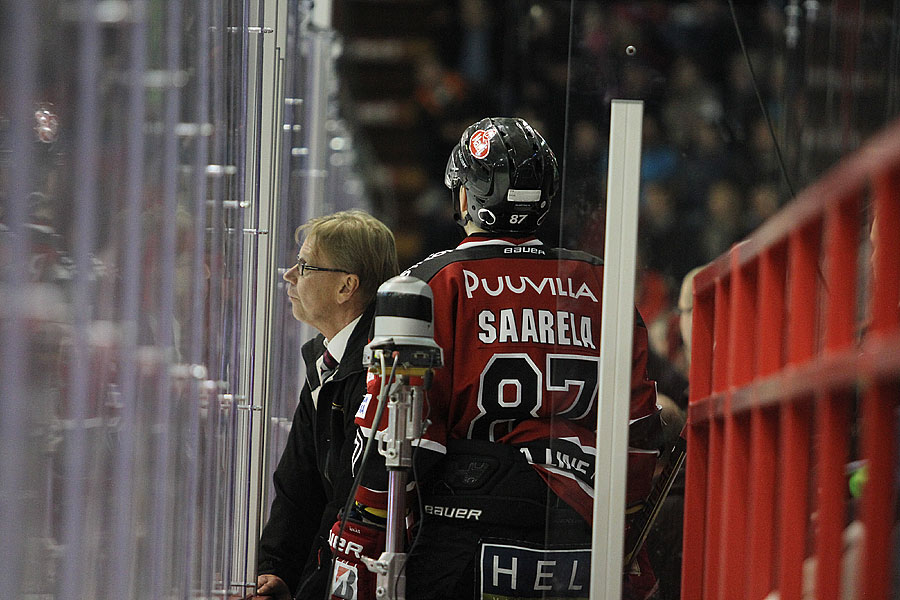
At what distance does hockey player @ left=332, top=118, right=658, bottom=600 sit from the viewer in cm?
219

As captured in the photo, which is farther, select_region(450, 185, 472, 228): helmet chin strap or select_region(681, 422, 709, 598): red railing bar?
select_region(450, 185, 472, 228): helmet chin strap

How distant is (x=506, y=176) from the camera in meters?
2.41

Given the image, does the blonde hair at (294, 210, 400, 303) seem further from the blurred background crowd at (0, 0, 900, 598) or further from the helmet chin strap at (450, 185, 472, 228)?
the helmet chin strap at (450, 185, 472, 228)

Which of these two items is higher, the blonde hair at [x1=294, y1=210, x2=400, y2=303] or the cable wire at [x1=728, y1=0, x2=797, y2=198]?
the cable wire at [x1=728, y1=0, x2=797, y2=198]

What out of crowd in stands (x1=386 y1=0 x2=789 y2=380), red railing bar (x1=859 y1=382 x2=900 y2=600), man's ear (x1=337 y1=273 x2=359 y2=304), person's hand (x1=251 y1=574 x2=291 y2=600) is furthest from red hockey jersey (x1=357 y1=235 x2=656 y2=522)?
red railing bar (x1=859 y1=382 x2=900 y2=600)

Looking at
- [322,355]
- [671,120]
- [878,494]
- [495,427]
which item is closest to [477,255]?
[495,427]

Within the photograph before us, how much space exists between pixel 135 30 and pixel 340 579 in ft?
3.57

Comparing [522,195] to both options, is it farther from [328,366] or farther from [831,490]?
[831,490]

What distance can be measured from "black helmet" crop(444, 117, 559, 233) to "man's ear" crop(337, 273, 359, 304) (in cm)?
44

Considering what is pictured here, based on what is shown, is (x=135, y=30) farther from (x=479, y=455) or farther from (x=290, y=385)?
(x=290, y=385)

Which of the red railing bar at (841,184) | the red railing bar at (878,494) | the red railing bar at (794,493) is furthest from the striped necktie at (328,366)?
the red railing bar at (878,494)

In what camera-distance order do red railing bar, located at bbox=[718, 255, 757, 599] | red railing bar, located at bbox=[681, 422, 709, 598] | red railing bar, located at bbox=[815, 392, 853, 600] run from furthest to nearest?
red railing bar, located at bbox=[681, 422, 709, 598], red railing bar, located at bbox=[718, 255, 757, 599], red railing bar, located at bbox=[815, 392, 853, 600]

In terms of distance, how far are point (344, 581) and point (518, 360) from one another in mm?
533

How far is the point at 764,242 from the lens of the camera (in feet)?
5.50
